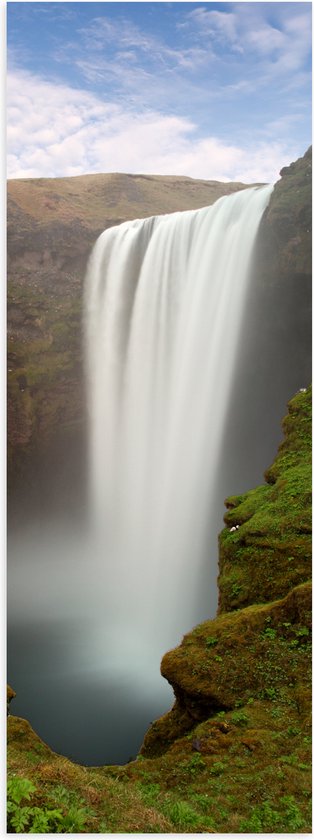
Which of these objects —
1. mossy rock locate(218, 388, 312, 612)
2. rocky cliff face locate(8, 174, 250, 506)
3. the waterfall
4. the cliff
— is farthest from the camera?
rocky cliff face locate(8, 174, 250, 506)

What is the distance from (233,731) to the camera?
4.89m

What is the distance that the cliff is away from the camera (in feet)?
13.1

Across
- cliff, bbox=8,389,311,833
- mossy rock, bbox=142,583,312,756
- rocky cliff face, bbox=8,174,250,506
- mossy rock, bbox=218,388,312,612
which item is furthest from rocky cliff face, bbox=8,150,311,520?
mossy rock, bbox=142,583,312,756

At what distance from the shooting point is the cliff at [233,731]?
4004 mm

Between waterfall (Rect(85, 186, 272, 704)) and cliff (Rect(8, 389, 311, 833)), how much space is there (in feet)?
21.8

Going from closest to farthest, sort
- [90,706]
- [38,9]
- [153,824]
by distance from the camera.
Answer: [153,824] < [38,9] < [90,706]

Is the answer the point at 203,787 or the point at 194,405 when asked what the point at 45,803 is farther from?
the point at 194,405

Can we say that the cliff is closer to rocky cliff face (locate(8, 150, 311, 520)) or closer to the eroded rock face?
the eroded rock face

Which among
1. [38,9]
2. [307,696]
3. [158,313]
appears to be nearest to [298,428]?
[307,696]

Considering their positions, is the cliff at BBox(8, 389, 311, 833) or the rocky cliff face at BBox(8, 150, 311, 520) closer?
the cliff at BBox(8, 389, 311, 833)

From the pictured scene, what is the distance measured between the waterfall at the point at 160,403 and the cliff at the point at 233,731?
6.64m

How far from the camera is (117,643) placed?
13.7 meters

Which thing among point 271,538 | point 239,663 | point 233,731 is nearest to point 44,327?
point 271,538

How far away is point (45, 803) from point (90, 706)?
867 cm
